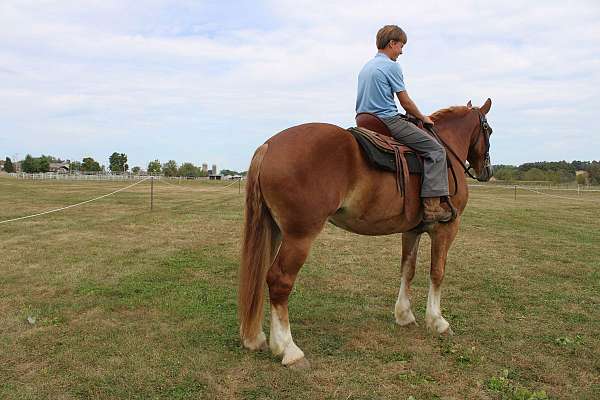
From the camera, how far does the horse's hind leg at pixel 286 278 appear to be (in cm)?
414

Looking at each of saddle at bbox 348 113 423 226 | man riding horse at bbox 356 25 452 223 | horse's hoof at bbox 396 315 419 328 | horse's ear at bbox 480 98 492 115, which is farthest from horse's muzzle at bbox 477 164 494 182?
horse's hoof at bbox 396 315 419 328

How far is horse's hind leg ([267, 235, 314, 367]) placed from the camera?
414 cm

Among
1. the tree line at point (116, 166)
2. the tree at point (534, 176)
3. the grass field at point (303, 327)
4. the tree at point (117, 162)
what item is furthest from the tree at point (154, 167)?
the grass field at point (303, 327)

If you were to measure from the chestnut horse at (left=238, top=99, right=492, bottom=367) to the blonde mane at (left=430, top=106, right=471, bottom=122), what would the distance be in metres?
1.41

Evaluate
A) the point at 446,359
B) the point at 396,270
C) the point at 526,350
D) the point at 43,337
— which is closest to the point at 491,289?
the point at 396,270

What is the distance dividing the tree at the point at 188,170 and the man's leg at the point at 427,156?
357 feet

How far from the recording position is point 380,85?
15.5ft

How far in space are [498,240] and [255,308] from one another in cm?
997

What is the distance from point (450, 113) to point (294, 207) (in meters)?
2.67

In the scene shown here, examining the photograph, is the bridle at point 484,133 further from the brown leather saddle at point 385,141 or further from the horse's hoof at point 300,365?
the horse's hoof at point 300,365

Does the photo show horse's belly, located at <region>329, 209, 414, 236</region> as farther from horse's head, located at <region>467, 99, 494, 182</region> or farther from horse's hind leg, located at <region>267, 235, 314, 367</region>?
horse's head, located at <region>467, 99, 494, 182</region>

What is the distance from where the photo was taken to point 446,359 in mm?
4445

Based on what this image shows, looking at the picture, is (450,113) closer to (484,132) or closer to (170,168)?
(484,132)

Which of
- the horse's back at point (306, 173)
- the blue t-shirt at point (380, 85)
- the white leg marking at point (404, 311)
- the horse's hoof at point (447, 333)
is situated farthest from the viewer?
the white leg marking at point (404, 311)
